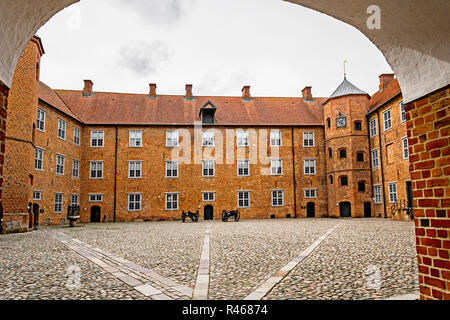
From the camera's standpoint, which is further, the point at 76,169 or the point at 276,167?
the point at 276,167

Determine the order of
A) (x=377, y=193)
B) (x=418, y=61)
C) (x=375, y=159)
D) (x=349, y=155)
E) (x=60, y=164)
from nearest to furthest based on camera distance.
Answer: (x=418, y=61) < (x=60, y=164) < (x=377, y=193) < (x=375, y=159) < (x=349, y=155)

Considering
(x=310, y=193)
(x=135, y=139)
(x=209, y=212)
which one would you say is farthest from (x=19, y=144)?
(x=310, y=193)

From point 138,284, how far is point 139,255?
10.9ft

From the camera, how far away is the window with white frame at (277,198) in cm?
2814

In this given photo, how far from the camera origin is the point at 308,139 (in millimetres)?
29547

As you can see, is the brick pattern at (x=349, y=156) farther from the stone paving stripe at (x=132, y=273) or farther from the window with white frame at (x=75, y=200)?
the stone paving stripe at (x=132, y=273)

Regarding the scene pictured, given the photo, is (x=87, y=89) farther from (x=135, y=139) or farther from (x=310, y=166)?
(x=310, y=166)

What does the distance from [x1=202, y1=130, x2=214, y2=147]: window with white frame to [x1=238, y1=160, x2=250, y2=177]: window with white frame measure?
3125 millimetres

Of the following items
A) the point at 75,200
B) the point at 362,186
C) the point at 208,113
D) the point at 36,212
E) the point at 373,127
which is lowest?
the point at 36,212

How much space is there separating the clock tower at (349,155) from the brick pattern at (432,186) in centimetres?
2471

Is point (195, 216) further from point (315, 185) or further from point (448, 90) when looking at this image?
point (448, 90)

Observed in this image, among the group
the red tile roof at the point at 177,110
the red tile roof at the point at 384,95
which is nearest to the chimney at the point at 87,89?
the red tile roof at the point at 177,110

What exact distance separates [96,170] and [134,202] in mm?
4293
